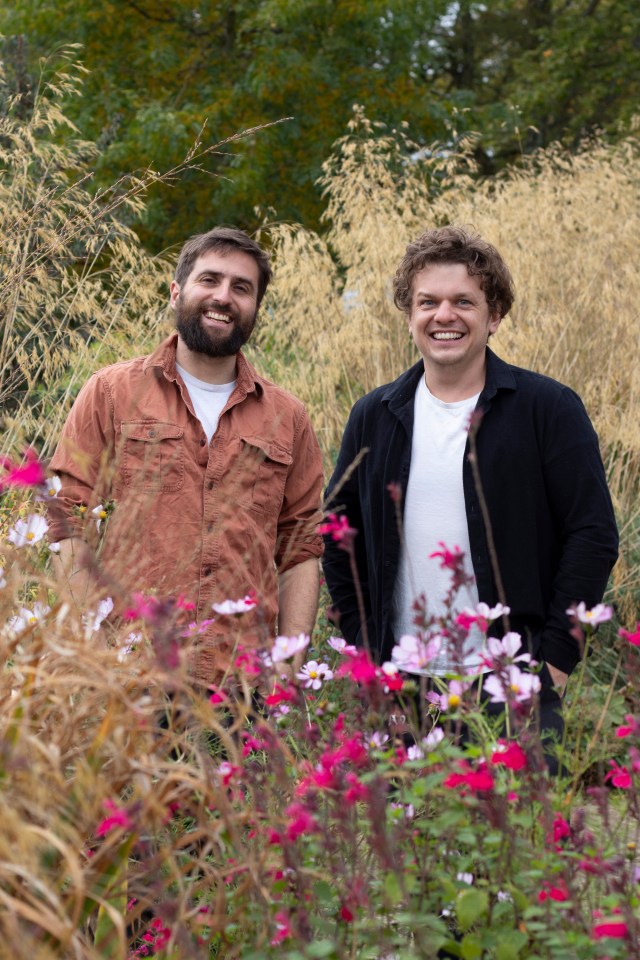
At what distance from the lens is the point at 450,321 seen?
3006mm

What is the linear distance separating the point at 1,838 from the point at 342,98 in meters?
12.4

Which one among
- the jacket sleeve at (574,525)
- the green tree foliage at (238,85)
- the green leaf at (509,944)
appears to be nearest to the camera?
the green leaf at (509,944)

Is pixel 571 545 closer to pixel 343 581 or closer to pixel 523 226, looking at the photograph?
pixel 343 581

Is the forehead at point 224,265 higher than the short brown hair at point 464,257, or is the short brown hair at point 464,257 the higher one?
the short brown hair at point 464,257

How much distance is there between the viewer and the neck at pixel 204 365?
11.0 feet

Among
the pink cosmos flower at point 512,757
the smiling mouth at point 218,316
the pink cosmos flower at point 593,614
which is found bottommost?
the pink cosmos flower at point 512,757

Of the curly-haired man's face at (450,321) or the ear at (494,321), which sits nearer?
the curly-haired man's face at (450,321)

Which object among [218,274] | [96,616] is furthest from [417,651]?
[218,274]

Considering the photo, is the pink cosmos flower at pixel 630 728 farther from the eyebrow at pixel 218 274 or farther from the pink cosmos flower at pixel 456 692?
the eyebrow at pixel 218 274

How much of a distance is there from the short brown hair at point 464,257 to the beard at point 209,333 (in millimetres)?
532

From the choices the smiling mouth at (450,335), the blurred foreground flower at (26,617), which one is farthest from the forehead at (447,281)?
the blurred foreground flower at (26,617)

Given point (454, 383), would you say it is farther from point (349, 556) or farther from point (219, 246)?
point (219, 246)

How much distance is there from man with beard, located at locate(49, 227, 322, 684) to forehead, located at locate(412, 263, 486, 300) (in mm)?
550

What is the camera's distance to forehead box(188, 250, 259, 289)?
135 inches
